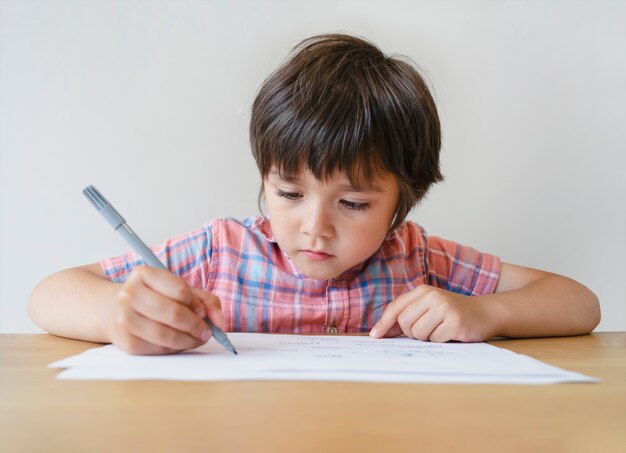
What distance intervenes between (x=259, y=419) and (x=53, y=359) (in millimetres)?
311

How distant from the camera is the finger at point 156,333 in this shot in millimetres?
619

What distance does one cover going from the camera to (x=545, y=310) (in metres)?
0.93

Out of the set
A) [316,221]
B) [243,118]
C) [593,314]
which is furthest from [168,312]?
[243,118]

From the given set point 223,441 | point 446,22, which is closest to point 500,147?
point 446,22

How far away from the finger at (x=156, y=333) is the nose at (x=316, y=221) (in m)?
0.26

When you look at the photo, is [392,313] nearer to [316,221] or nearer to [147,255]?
[316,221]

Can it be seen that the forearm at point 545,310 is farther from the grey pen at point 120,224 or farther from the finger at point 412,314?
the grey pen at point 120,224

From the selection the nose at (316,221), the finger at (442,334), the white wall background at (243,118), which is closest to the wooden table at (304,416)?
the finger at (442,334)

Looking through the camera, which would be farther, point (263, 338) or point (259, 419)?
point (263, 338)

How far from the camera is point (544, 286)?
1013 mm

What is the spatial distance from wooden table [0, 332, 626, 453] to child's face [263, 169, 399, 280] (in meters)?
0.38

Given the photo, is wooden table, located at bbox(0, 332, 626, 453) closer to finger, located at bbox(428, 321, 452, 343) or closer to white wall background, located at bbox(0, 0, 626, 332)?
finger, located at bbox(428, 321, 452, 343)

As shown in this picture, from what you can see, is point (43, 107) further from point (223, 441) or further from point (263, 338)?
point (223, 441)

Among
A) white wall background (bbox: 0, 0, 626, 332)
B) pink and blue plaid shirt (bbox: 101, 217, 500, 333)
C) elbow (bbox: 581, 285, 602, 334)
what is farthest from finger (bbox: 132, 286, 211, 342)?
white wall background (bbox: 0, 0, 626, 332)
